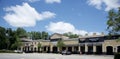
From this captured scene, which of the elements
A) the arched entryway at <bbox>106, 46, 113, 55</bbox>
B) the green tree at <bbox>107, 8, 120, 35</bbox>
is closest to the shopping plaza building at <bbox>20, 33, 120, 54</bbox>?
the arched entryway at <bbox>106, 46, 113, 55</bbox>

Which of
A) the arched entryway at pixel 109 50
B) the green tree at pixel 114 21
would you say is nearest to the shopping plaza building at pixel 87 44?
the arched entryway at pixel 109 50

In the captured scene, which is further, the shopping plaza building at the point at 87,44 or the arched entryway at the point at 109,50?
the arched entryway at the point at 109,50

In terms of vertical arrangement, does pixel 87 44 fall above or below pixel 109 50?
above

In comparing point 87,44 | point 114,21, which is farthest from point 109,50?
point 114,21

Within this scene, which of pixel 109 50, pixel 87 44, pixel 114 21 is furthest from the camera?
pixel 87 44

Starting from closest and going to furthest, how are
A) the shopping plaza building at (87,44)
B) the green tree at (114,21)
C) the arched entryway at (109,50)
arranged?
the green tree at (114,21), the shopping plaza building at (87,44), the arched entryway at (109,50)

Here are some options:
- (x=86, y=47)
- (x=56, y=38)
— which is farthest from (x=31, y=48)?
(x=86, y=47)

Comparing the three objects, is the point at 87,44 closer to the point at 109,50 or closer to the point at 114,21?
the point at 109,50

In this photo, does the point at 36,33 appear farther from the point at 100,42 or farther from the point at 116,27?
the point at 116,27

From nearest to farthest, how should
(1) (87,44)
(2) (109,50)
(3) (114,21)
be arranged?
1. (3) (114,21)
2. (2) (109,50)
3. (1) (87,44)

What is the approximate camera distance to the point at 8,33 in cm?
11450

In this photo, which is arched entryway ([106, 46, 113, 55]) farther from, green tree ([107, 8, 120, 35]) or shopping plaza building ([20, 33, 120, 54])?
green tree ([107, 8, 120, 35])

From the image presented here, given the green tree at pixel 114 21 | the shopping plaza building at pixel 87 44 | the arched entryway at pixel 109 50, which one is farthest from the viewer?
the arched entryway at pixel 109 50

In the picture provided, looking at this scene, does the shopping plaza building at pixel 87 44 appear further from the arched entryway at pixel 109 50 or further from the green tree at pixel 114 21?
the green tree at pixel 114 21
